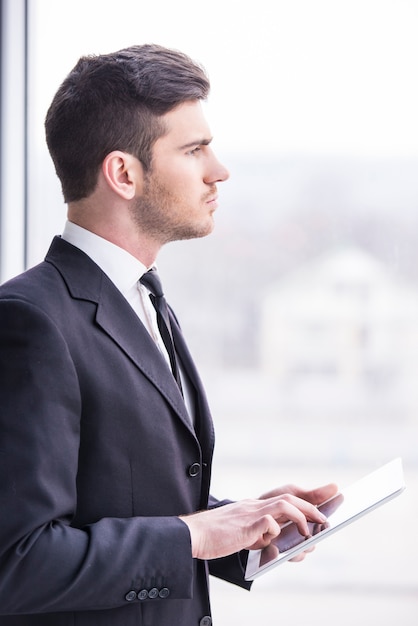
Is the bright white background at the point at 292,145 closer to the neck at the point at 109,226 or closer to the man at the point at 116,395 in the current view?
the man at the point at 116,395

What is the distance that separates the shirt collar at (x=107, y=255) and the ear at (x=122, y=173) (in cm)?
9

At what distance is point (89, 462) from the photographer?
1.11 meters

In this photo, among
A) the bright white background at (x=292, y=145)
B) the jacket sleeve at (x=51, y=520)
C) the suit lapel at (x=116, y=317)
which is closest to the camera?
the jacket sleeve at (x=51, y=520)

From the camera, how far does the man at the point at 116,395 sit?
1.01 meters

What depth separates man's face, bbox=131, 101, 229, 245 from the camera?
4.19ft

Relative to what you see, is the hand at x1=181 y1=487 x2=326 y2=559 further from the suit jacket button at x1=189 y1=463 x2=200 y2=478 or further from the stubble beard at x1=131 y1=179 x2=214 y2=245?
the stubble beard at x1=131 y1=179 x2=214 y2=245

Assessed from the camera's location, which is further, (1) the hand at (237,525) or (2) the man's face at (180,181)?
(2) the man's face at (180,181)

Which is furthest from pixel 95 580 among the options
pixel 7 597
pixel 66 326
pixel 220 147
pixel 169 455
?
pixel 220 147

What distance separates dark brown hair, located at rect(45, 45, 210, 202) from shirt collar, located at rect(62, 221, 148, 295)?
0.22ft

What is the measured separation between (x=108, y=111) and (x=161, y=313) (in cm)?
36

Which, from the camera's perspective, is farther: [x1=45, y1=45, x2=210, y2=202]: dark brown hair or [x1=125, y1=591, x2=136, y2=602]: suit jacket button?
[x1=45, y1=45, x2=210, y2=202]: dark brown hair

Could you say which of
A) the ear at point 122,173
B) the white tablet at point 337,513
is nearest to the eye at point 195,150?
the ear at point 122,173

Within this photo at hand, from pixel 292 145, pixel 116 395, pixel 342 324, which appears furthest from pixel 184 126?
pixel 342 324

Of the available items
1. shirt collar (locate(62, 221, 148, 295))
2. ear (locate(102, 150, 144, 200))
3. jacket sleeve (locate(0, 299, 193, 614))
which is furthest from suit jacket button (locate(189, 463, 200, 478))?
ear (locate(102, 150, 144, 200))
